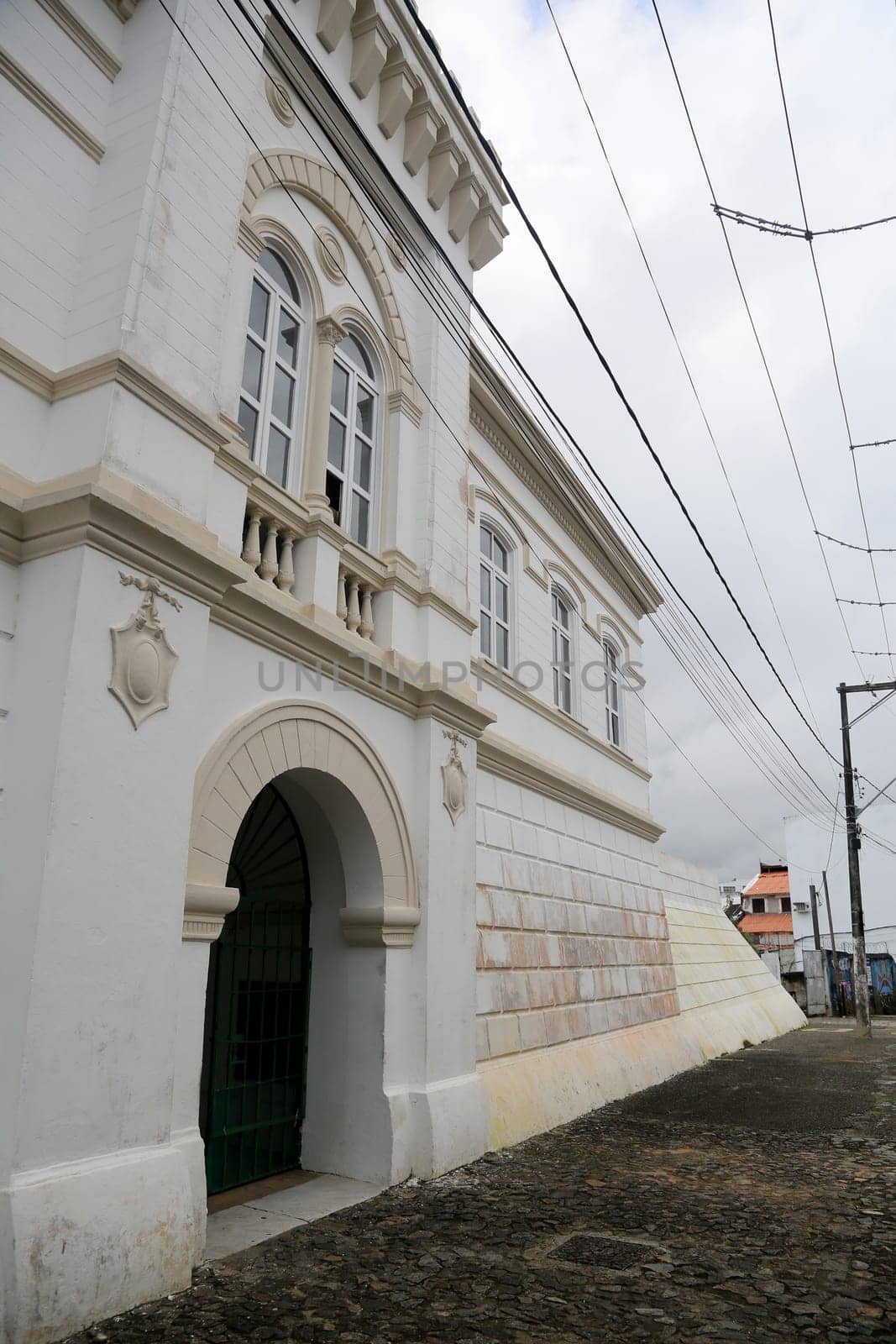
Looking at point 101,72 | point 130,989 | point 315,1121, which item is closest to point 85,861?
point 130,989

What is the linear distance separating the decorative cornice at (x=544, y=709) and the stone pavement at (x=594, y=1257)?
4.24m

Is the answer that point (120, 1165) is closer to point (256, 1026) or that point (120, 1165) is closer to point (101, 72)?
point (256, 1026)

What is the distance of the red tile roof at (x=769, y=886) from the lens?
59.6 m

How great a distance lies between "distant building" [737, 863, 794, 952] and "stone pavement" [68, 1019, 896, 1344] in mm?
48111

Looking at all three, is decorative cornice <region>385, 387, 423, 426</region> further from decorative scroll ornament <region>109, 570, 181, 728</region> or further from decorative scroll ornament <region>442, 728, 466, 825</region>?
decorative scroll ornament <region>109, 570, 181, 728</region>

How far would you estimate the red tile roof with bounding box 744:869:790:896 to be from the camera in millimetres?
59591

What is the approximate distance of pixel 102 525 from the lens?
4.52m

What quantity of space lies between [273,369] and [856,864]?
17.2 m

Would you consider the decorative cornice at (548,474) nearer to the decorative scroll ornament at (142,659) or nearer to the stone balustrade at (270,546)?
the stone balustrade at (270,546)

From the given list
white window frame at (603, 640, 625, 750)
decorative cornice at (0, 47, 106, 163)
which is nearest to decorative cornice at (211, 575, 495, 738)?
decorative cornice at (0, 47, 106, 163)

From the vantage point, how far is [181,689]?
16.2 feet

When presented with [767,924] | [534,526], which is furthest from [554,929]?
[767,924]

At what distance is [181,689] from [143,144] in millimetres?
3253

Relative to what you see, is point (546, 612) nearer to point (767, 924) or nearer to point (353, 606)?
point (353, 606)
